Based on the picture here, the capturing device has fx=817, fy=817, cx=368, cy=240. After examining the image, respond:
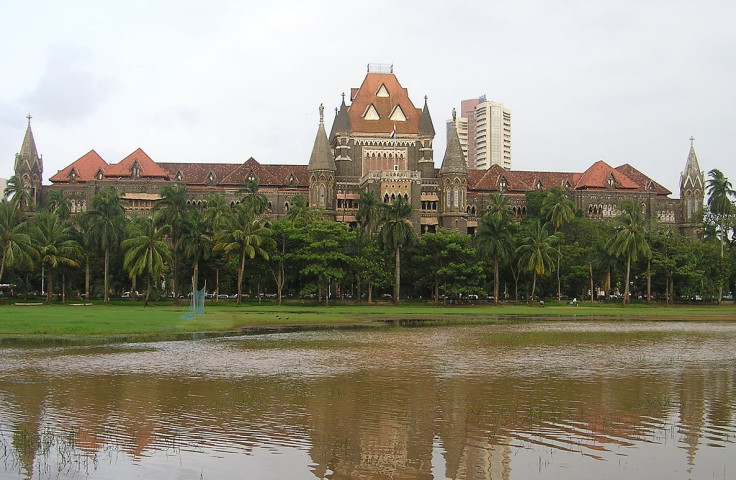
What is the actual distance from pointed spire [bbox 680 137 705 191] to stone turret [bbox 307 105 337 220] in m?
51.1

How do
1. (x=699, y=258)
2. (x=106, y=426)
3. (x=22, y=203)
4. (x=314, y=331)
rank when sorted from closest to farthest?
1. (x=106, y=426)
2. (x=314, y=331)
3. (x=699, y=258)
4. (x=22, y=203)

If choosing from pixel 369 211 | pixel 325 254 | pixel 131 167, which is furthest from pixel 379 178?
pixel 131 167

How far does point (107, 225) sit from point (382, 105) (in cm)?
4643

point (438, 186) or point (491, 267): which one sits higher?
point (438, 186)

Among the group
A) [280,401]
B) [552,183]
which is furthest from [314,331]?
[552,183]

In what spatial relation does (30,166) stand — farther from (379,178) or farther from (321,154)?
(379,178)

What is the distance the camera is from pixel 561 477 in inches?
523

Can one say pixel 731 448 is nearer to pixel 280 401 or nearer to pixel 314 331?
pixel 280 401

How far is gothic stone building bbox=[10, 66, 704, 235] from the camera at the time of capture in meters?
106

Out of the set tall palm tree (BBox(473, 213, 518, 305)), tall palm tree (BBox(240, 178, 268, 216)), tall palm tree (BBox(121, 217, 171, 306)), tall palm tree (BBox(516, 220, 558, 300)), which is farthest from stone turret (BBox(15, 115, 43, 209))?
tall palm tree (BBox(516, 220, 558, 300))

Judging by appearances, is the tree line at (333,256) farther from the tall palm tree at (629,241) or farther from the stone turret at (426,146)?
the stone turret at (426,146)

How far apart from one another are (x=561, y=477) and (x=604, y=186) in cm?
10871

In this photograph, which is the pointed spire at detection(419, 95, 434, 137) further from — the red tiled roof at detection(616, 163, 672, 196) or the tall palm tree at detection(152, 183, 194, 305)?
the tall palm tree at detection(152, 183, 194, 305)

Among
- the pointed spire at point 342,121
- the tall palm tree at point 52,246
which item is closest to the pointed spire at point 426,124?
the pointed spire at point 342,121
